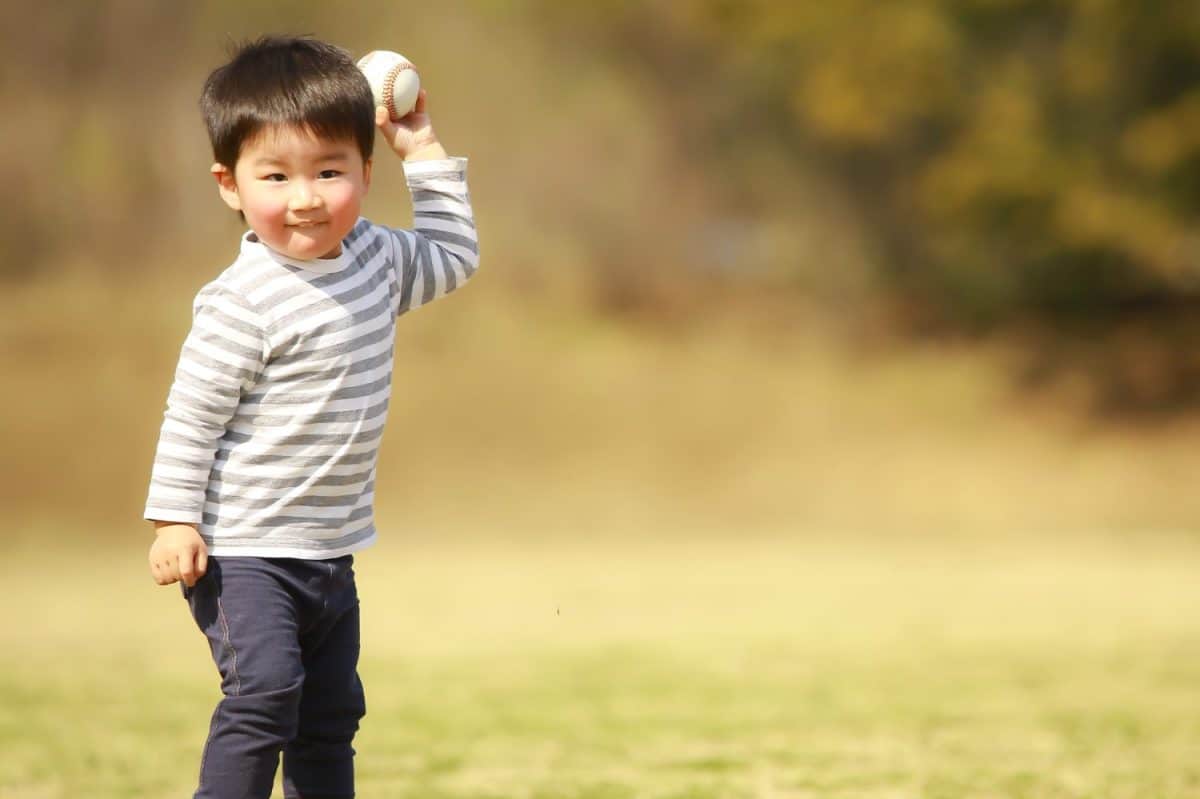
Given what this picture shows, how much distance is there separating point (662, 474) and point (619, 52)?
541 cm

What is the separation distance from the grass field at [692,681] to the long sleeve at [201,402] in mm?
1221

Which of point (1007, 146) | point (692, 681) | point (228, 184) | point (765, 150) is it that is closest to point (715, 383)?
point (765, 150)

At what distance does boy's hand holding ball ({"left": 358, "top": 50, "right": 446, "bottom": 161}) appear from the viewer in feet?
9.37

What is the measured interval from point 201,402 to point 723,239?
14982mm

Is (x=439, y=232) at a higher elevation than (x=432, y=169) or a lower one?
lower

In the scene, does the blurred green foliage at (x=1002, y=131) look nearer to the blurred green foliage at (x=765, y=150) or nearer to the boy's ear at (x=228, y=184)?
the blurred green foliage at (x=765, y=150)

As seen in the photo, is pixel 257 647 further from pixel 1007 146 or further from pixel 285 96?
pixel 1007 146

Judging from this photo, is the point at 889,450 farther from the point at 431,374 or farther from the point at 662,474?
the point at 431,374

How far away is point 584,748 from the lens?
411cm

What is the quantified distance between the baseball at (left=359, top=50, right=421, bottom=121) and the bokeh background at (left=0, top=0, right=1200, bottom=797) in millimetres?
1535

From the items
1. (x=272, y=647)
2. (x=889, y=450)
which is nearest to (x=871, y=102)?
(x=889, y=450)

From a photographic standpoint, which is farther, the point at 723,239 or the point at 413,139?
the point at 723,239

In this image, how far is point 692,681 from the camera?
17.2 ft

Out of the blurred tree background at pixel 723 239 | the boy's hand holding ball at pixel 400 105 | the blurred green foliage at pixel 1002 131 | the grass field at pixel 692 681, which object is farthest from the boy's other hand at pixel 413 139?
the blurred green foliage at pixel 1002 131
